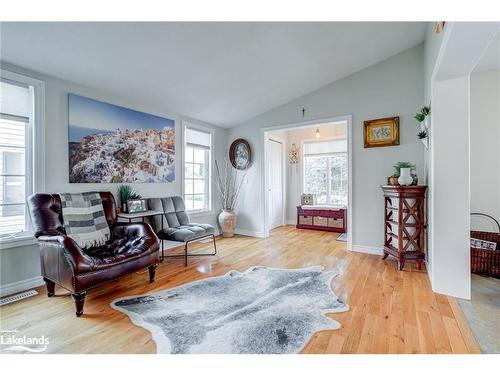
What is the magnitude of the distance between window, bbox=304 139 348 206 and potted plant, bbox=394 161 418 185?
2561mm

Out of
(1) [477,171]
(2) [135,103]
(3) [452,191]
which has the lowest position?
(3) [452,191]

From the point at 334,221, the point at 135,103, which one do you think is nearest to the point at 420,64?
the point at 334,221

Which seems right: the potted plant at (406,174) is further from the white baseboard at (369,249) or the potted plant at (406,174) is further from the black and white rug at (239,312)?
the black and white rug at (239,312)

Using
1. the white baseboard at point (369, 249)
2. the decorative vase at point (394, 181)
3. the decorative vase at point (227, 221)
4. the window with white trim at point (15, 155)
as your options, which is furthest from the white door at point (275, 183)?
the window with white trim at point (15, 155)

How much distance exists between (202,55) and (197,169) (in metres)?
2.27

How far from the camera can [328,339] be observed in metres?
1.71

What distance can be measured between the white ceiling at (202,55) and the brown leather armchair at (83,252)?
1390 millimetres

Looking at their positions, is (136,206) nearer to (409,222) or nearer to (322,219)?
(409,222)

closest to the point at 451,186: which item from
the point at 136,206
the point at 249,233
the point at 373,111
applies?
the point at 373,111

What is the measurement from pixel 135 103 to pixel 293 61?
2309 millimetres

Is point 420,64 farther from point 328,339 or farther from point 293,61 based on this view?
point 328,339

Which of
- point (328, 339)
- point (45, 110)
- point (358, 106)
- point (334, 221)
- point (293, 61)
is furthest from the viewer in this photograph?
point (334, 221)

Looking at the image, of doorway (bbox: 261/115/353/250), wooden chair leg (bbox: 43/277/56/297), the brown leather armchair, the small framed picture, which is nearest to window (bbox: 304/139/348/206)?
doorway (bbox: 261/115/353/250)

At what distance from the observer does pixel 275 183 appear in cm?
605
